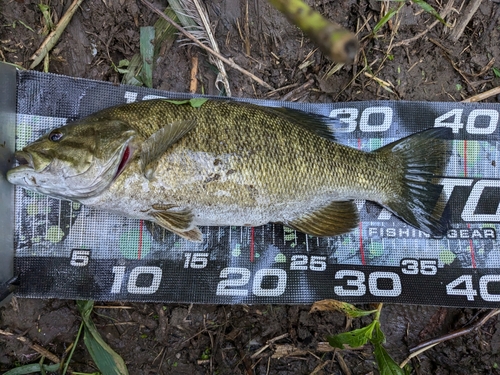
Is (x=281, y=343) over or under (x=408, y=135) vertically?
under

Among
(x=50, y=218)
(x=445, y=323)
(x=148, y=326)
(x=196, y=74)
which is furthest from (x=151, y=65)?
(x=445, y=323)

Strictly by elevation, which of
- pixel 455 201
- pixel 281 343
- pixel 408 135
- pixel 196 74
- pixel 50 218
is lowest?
pixel 281 343

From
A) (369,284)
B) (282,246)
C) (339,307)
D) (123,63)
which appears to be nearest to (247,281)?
(282,246)

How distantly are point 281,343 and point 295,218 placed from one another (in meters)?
1.05

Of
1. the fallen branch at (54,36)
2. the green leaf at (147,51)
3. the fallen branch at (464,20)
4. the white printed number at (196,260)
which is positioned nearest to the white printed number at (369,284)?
the white printed number at (196,260)

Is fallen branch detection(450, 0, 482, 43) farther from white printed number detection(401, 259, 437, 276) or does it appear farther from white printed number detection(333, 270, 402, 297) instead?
white printed number detection(333, 270, 402, 297)

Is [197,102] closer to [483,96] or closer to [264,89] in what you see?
[264,89]

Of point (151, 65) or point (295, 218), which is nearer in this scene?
point (295, 218)

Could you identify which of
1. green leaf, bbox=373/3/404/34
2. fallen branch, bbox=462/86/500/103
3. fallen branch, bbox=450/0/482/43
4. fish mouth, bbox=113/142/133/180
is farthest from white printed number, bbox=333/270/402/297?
fallen branch, bbox=450/0/482/43

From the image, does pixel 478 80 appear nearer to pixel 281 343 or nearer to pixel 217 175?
pixel 217 175

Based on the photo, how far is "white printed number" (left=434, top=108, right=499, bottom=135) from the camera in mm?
3061

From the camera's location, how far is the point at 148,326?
2953mm

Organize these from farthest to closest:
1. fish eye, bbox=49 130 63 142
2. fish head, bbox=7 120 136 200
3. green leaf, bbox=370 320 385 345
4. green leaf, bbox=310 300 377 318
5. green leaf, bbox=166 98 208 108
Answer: green leaf, bbox=310 300 377 318
green leaf, bbox=370 320 385 345
green leaf, bbox=166 98 208 108
fish eye, bbox=49 130 63 142
fish head, bbox=7 120 136 200

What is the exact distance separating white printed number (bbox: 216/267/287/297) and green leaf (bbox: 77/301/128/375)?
908 mm
